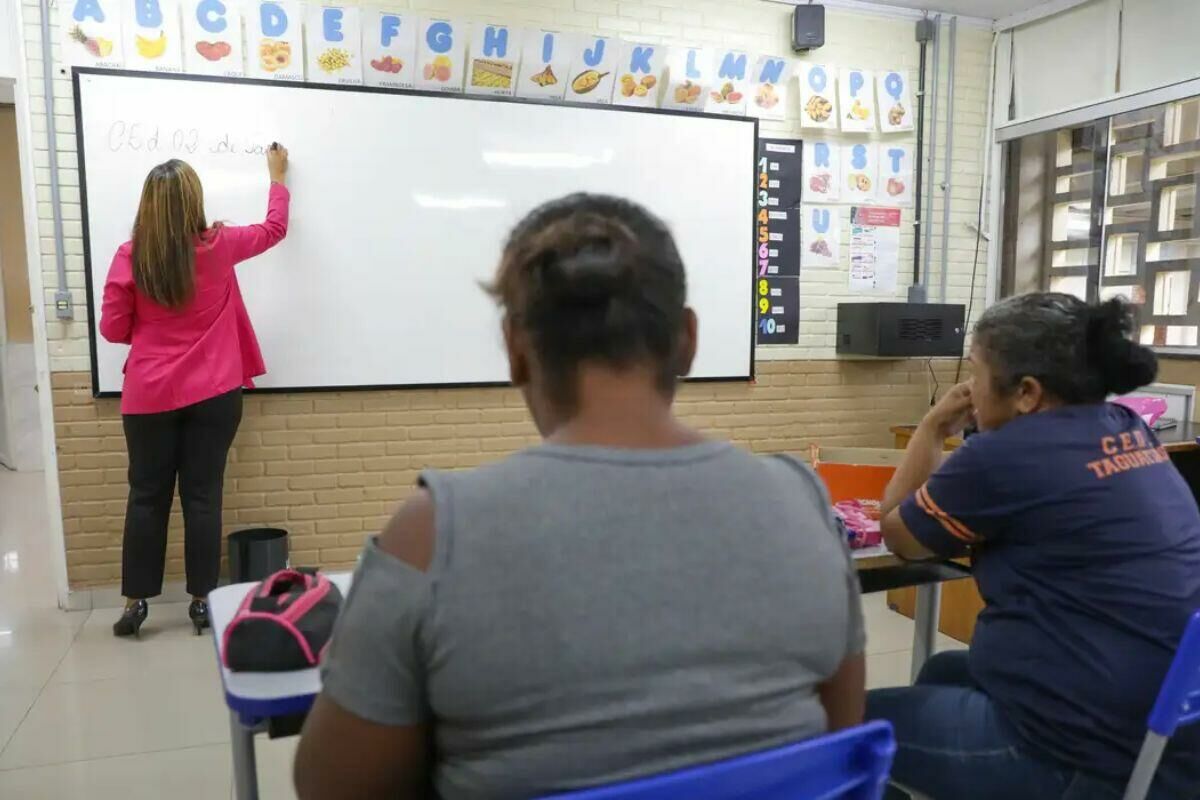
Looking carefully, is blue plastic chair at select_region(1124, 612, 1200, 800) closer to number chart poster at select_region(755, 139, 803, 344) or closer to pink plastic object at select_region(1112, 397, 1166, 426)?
pink plastic object at select_region(1112, 397, 1166, 426)

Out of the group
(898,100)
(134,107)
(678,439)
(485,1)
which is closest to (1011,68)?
(898,100)

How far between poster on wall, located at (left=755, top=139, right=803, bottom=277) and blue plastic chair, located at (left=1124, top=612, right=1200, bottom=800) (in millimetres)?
3087

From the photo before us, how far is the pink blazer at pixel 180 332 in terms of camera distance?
2.87 meters

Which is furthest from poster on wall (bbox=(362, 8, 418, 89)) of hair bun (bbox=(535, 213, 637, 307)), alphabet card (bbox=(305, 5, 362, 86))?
hair bun (bbox=(535, 213, 637, 307))

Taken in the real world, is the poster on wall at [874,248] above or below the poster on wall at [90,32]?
below

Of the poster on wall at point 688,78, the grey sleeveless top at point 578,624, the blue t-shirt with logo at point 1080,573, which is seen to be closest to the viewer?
the grey sleeveless top at point 578,624

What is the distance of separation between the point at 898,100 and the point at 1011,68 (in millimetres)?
738

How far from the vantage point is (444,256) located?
3521 mm

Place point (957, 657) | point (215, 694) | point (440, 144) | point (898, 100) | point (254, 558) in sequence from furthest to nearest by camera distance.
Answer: point (898, 100)
point (440, 144)
point (254, 558)
point (215, 694)
point (957, 657)

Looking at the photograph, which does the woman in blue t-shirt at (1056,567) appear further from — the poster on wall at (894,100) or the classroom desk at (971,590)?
the poster on wall at (894,100)

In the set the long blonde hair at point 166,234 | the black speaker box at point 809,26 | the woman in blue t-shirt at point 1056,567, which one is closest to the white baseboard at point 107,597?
the long blonde hair at point 166,234

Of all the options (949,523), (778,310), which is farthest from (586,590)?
(778,310)

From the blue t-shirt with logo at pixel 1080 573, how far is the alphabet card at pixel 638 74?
2784 mm

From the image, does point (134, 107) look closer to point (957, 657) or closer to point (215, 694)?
point (215, 694)
